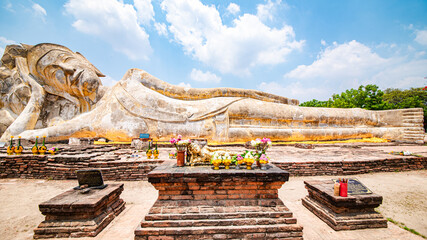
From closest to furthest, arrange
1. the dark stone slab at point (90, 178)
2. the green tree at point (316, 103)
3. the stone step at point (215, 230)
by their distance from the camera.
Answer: the stone step at point (215, 230) → the dark stone slab at point (90, 178) → the green tree at point (316, 103)

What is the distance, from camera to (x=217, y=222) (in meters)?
2.44

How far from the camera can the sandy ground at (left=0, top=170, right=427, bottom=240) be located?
264 centimetres

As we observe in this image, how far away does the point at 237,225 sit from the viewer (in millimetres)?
2459

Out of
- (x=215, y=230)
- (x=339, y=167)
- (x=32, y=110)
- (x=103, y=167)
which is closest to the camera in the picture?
(x=215, y=230)

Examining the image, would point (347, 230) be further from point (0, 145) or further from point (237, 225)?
point (0, 145)

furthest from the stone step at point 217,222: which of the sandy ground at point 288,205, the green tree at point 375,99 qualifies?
the green tree at point 375,99

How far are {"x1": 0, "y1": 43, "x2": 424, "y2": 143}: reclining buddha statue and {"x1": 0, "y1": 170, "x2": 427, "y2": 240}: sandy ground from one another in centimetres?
400

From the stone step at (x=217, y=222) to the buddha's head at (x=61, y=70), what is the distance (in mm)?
9565

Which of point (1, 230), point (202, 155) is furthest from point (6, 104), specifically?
point (202, 155)

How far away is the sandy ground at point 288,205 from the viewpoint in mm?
2645

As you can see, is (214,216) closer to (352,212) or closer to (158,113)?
(352,212)

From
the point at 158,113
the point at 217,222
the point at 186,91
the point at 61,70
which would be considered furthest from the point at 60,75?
the point at 217,222

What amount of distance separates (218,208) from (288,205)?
5.84ft

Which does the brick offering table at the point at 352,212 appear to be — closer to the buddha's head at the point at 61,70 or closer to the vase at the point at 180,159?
the vase at the point at 180,159
